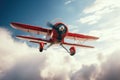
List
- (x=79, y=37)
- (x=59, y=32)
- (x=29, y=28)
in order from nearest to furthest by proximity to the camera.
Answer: (x=59, y=32) < (x=29, y=28) < (x=79, y=37)

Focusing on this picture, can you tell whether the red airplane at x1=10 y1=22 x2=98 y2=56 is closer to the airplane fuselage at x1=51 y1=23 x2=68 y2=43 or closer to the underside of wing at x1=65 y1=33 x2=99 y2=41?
the airplane fuselage at x1=51 y1=23 x2=68 y2=43

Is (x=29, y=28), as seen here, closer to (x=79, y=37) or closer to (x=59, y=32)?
(x=59, y=32)

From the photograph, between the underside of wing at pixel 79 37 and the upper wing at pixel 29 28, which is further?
the underside of wing at pixel 79 37

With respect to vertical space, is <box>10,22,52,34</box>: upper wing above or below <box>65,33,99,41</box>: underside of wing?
above

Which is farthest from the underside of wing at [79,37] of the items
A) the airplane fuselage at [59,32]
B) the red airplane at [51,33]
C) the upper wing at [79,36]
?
the airplane fuselage at [59,32]

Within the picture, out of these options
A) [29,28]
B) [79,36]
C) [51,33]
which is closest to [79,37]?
[79,36]

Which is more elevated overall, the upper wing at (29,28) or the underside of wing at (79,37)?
Result: the upper wing at (29,28)

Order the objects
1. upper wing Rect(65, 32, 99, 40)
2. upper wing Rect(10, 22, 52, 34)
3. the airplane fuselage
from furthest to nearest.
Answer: upper wing Rect(65, 32, 99, 40), upper wing Rect(10, 22, 52, 34), the airplane fuselage

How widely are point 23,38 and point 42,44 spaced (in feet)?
16.6

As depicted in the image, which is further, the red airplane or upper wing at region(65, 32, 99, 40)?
upper wing at region(65, 32, 99, 40)

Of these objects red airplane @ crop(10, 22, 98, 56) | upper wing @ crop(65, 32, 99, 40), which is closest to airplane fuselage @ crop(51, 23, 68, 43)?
red airplane @ crop(10, 22, 98, 56)

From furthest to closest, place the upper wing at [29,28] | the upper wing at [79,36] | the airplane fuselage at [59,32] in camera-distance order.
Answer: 1. the upper wing at [79,36]
2. the upper wing at [29,28]
3. the airplane fuselage at [59,32]

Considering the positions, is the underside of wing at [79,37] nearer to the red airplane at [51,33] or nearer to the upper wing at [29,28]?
the red airplane at [51,33]

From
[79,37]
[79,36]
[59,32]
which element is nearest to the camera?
[59,32]
